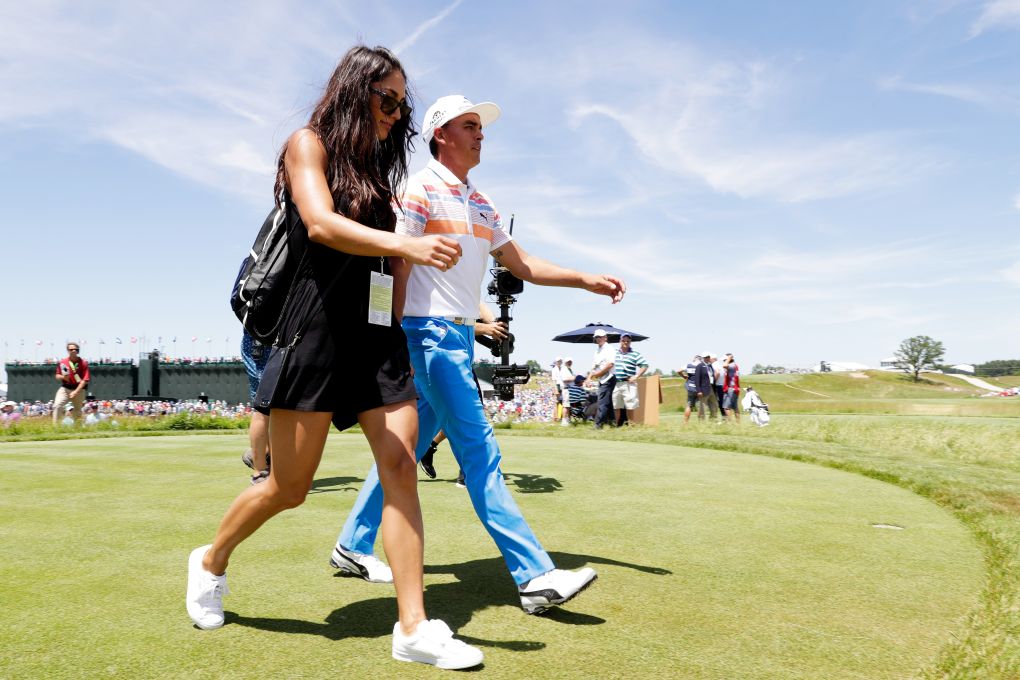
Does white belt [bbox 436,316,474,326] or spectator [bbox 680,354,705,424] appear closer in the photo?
white belt [bbox 436,316,474,326]

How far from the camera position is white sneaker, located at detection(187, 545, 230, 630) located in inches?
109

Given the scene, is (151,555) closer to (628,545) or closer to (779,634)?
(628,545)

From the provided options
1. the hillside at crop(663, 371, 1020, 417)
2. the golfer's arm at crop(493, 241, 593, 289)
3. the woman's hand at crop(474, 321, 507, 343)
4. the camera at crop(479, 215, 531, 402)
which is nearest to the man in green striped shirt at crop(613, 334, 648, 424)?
the camera at crop(479, 215, 531, 402)

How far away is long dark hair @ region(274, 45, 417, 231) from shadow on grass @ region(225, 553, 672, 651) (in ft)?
5.14

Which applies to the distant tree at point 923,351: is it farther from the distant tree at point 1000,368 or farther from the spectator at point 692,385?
the spectator at point 692,385

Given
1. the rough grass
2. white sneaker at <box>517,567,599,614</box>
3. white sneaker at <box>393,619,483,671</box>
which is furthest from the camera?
white sneaker at <box>517,567,599,614</box>

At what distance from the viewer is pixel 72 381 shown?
14516 millimetres

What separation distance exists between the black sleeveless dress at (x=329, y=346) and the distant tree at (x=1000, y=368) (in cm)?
12962

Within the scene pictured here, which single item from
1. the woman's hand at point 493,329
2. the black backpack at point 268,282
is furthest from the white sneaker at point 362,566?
the woman's hand at point 493,329

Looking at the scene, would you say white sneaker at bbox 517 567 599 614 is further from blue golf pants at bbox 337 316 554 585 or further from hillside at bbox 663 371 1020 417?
hillside at bbox 663 371 1020 417

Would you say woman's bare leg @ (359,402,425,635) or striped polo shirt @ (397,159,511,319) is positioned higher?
striped polo shirt @ (397,159,511,319)

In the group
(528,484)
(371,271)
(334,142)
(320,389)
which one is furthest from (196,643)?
(528,484)

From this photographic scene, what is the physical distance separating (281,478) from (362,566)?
97cm

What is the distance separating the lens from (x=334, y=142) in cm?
272
